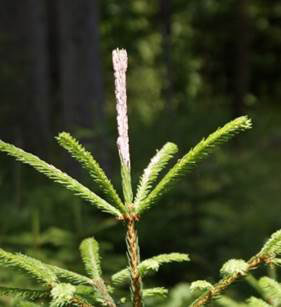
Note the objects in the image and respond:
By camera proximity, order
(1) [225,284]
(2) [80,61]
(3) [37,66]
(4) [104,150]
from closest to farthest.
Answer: (1) [225,284], (4) [104,150], (2) [80,61], (3) [37,66]

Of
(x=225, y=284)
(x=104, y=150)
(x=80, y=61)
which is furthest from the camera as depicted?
(x=80, y=61)

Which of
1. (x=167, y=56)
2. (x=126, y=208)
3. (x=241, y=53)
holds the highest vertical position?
(x=241, y=53)

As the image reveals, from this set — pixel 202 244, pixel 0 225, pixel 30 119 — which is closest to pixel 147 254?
pixel 202 244

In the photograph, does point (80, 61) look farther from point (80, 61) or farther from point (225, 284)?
point (225, 284)

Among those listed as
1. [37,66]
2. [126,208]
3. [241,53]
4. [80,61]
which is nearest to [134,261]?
[126,208]

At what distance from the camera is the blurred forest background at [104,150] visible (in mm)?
4184

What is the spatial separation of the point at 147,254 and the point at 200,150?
366cm

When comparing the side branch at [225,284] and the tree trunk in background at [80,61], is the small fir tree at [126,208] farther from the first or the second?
the tree trunk in background at [80,61]

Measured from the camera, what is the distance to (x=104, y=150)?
671 cm

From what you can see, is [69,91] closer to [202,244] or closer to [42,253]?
[202,244]

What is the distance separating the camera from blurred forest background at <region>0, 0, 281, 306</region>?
418 cm

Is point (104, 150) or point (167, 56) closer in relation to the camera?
point (104, 150)

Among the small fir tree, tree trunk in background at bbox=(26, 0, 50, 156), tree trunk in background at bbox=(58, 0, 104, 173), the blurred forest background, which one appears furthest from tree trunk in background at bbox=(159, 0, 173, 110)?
the small fir tree

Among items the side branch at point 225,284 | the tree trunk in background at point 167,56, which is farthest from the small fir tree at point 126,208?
the tree trunk in background at point 167,56
